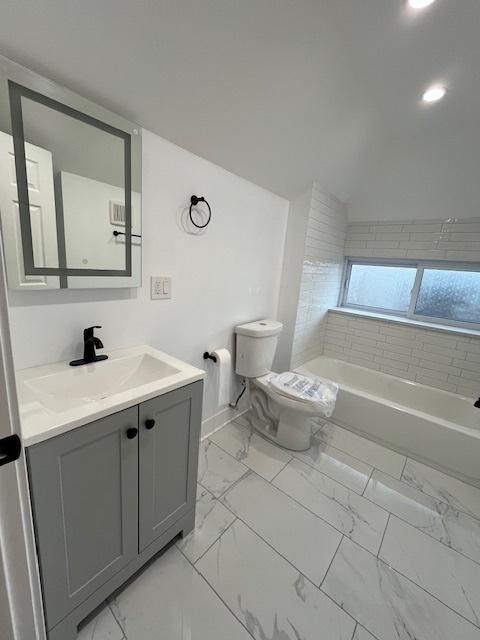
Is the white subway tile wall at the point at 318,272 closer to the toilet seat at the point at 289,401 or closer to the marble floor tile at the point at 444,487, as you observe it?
the toilet seat at the point at 289,401

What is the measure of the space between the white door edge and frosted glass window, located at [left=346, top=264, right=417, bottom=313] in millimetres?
3064

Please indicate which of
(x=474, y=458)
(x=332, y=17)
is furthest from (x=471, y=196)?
(x=474, y=458)

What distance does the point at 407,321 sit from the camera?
2.54 meters

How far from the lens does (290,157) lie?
1.77 m

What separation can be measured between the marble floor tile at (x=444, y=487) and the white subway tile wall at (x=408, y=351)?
2.67 ft

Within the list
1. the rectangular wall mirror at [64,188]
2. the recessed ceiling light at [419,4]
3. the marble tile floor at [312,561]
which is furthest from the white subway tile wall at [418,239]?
the rectangular wall mirror at [64,188]

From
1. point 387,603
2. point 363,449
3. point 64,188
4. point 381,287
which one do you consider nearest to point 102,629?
point 387,603

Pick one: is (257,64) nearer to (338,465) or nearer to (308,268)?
(308,268)

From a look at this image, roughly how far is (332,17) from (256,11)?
1.09ft

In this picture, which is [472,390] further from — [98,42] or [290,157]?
[98,42]

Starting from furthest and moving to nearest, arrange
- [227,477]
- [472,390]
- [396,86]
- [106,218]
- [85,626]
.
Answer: [472,390], [227,477], [396,86], [106,218], [85,626]

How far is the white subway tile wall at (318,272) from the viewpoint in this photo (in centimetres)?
230

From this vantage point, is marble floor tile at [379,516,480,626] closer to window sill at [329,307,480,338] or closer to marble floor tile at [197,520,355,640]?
marble floor tile at [197,520,355,640]

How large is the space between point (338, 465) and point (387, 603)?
773mm
